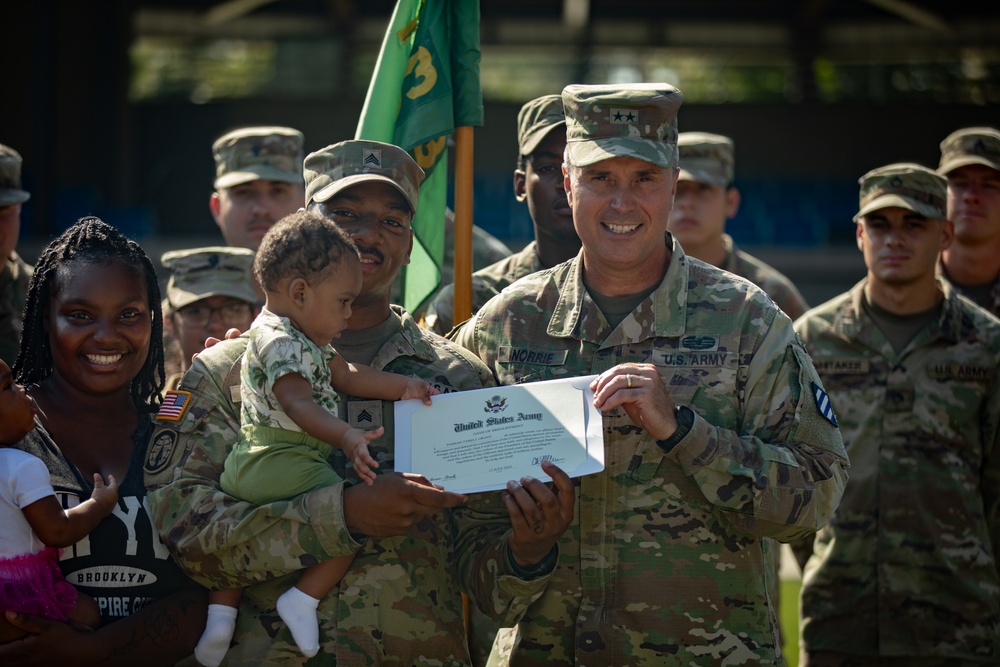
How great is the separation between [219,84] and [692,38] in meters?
9.85

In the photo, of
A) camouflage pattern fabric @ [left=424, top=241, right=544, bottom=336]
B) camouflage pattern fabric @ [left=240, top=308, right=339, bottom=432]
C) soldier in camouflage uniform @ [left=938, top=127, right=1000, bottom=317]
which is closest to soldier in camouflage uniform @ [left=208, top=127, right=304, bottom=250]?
camouflage pattern fabric @ [left=424, top=241, right=544, bottom=336]

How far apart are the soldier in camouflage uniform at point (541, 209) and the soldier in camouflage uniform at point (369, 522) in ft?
5.40

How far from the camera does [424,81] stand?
494cm

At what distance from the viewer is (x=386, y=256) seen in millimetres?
3879

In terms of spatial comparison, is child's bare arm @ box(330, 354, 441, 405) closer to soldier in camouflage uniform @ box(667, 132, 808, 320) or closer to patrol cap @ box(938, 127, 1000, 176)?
soldier in camouflage uniform @ box(667, 132, 808, 320)

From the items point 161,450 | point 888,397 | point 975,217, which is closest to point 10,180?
point 161,450

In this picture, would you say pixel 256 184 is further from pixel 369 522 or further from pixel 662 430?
pixel 662 430

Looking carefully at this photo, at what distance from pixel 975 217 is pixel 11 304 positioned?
17.2 ft

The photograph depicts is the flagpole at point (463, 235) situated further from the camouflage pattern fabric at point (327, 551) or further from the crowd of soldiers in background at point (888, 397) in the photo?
the camouflage pattern fabric at point (327, 551)

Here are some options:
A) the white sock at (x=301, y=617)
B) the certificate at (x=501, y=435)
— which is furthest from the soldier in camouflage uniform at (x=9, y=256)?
the certificate at (x=501, y=435)

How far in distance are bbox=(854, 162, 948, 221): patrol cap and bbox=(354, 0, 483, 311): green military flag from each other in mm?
2104

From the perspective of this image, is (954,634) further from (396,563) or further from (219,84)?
(219,84)

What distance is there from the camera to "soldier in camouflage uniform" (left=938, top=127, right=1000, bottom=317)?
660cm

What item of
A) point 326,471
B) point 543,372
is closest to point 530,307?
point 543,372
